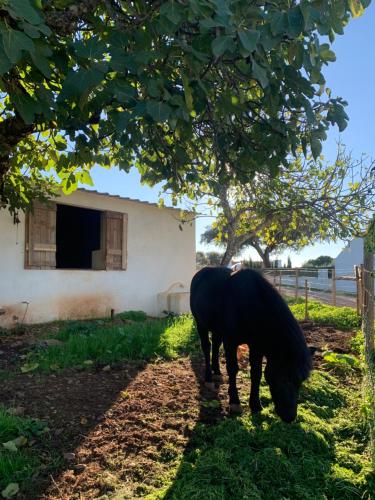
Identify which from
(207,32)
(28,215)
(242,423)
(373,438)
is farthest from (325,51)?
(28,215)

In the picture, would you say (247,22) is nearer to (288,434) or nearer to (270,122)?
(270,122)

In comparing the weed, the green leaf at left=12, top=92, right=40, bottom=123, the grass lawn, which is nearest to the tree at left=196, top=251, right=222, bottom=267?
the weed

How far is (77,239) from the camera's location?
13.1 meters

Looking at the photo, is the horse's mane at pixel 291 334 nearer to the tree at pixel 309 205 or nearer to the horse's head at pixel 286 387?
the horse's head at pixel 286 387

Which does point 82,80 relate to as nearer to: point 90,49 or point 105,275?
point 90,49

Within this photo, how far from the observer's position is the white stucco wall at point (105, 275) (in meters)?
7.34

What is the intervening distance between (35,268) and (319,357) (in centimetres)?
552

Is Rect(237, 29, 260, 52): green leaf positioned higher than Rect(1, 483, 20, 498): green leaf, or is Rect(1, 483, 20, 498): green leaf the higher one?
Rect(237, 29, 260, 52): green leaf

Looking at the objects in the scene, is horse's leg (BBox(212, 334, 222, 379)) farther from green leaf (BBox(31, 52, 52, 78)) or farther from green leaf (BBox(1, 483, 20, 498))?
green leaf (BBox(31, 52, 52, 78))

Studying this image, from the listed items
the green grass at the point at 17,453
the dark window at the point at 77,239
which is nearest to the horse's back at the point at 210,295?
the green grass at the point at 17,453

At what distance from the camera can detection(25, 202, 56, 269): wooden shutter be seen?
7594 mm

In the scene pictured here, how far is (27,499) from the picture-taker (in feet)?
7.20

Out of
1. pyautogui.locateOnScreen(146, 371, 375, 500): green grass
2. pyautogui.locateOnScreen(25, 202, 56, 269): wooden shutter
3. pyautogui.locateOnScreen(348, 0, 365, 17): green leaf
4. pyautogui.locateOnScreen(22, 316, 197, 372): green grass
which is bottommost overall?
pyautogui.locateOnScreen(146, 371, 375, 500): green grass

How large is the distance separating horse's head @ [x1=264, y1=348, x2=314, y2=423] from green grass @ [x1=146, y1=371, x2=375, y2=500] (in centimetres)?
11
